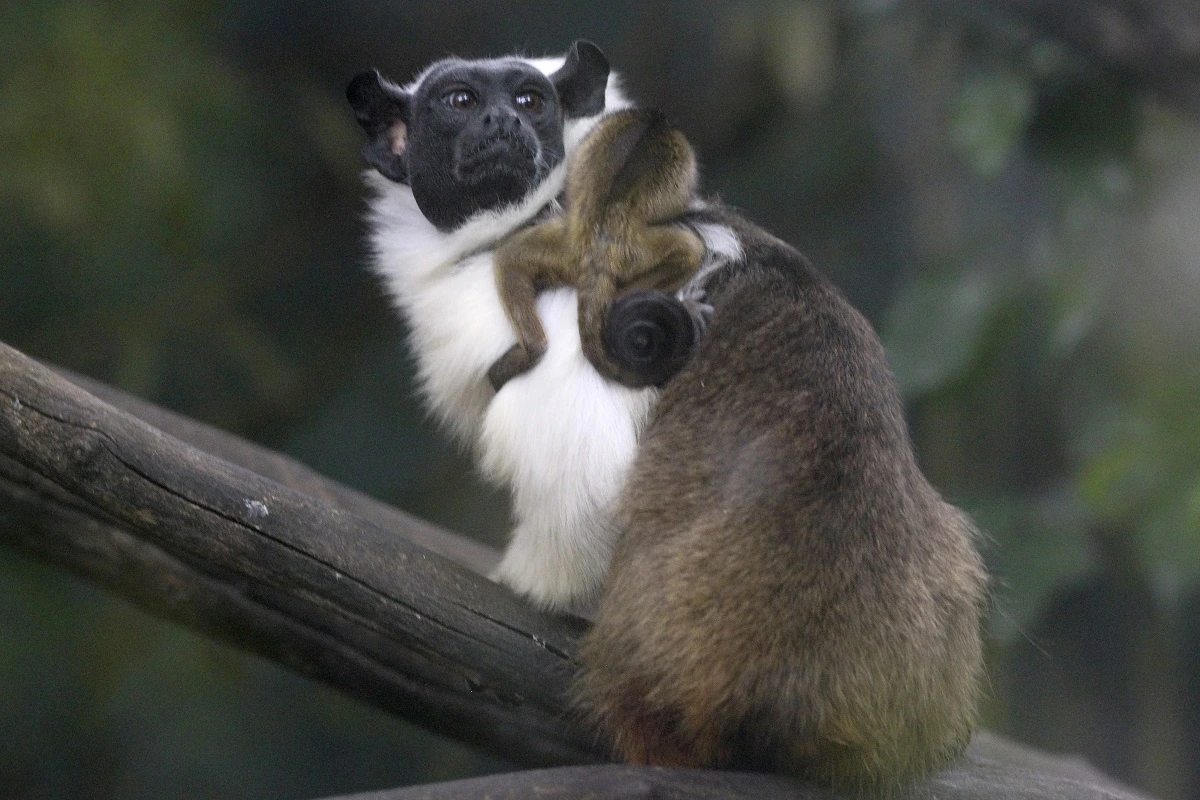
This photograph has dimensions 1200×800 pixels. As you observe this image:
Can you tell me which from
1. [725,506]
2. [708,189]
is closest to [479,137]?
[725,506]

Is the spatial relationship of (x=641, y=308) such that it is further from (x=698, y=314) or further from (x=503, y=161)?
(x=503, y=161)

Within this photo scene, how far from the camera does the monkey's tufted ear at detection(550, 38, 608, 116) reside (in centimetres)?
241

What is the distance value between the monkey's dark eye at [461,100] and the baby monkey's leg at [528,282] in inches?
12.1

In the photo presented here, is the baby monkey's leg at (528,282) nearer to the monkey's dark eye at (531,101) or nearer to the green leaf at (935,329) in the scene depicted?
the monkey's dark eye at (531,101)

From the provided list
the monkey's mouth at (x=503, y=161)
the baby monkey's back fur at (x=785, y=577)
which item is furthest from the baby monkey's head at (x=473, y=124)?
the baby monkey's back fur at (x=785, y=577)

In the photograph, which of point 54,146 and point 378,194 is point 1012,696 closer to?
point 378,194

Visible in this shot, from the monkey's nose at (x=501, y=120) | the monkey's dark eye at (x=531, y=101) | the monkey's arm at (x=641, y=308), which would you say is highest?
the monkey's dark eye at (x=531, y=101)

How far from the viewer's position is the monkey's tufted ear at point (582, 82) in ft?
7.91

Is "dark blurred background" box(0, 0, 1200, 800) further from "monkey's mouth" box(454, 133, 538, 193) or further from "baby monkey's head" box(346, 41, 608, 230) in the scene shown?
"monkey's mouth" box(454, 133, 538, 193)

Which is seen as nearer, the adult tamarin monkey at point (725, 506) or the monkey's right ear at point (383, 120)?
the adult tamarin monkey at point (725, 506)

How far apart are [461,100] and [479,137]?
11cm

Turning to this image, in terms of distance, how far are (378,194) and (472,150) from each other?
328 mm

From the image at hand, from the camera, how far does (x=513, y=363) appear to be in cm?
211

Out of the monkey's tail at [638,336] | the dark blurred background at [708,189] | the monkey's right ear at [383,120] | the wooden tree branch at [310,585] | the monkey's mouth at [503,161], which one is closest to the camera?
the wooden tree branch at [310,585]
